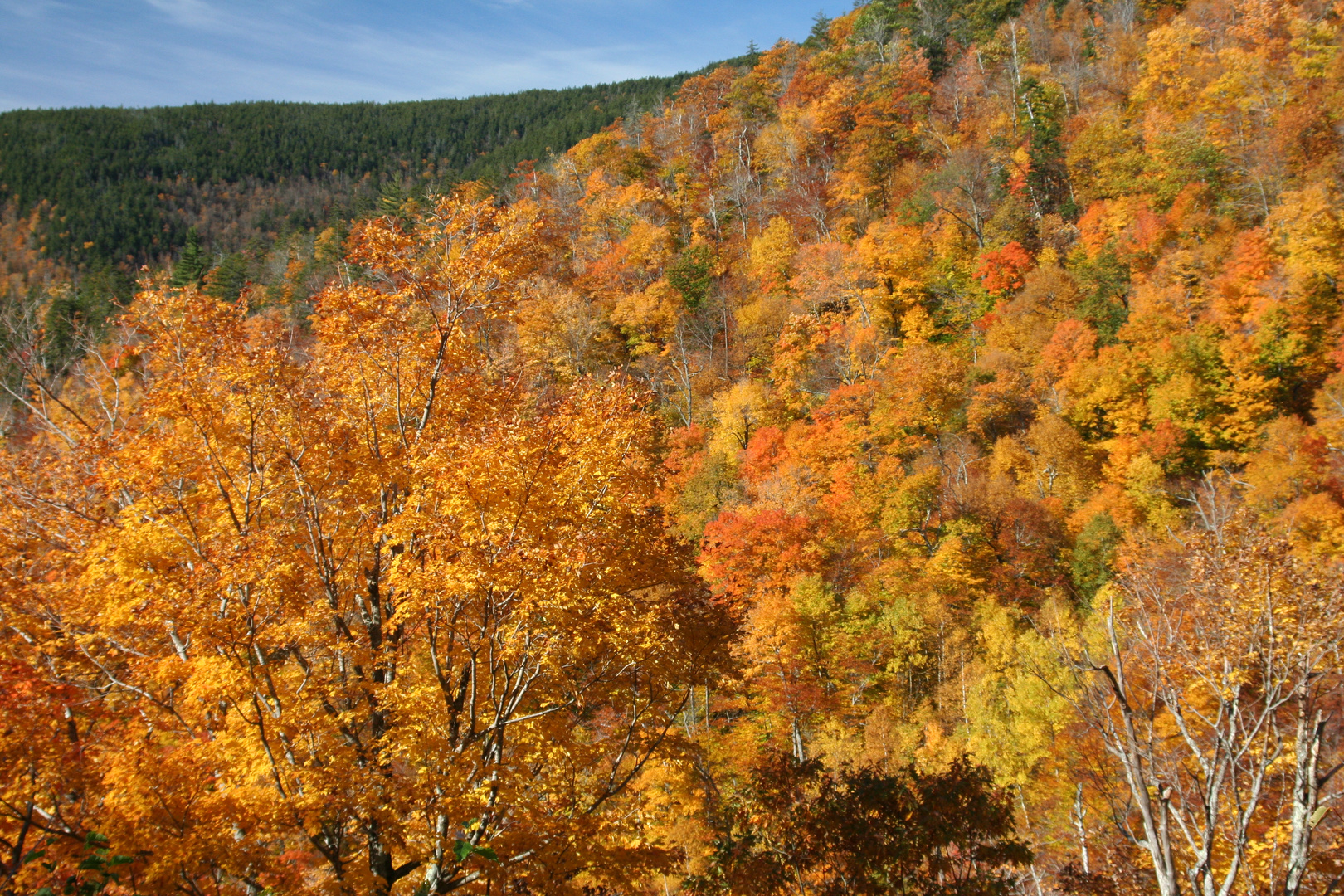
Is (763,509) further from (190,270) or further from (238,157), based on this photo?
(238,157)

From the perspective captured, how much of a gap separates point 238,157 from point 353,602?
499 feet

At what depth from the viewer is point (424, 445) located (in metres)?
8.70

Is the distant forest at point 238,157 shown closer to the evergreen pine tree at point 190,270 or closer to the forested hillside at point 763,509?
the evergreen pine tree at point 190,270

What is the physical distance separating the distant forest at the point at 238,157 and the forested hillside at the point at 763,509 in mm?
49148

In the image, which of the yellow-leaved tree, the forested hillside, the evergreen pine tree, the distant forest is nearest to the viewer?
the yellow-leaved tree

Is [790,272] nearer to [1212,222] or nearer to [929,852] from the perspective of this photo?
[1212,222]

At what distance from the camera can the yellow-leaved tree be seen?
6629mm

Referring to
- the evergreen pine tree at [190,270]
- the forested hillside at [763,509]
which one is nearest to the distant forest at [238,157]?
the evergreen pine tree at [190,270]

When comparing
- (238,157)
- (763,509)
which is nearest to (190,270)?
(763,509)

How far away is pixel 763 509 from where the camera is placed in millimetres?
31078

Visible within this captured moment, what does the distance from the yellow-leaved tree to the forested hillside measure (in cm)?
8

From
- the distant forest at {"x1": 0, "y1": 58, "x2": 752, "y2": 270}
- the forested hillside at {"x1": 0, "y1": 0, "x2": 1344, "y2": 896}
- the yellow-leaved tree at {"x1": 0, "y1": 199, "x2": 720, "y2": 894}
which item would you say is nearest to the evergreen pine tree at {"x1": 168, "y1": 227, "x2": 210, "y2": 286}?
the forested hillside at {"x1": 0, "y1": 0, "x2": 1344, "y2": 896}

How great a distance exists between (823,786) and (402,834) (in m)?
4.60

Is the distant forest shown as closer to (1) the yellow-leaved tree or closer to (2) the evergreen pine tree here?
(2) the evergreen pine tree
